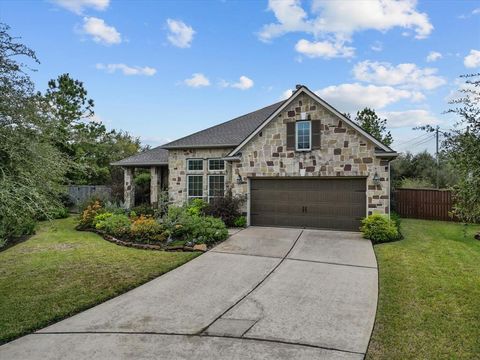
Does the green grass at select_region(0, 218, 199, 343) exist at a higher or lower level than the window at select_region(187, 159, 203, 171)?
lower

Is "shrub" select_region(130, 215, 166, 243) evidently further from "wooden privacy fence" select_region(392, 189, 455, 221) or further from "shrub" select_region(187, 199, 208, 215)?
"wooden privacy fence" select_region(392, 189, 455, 221)

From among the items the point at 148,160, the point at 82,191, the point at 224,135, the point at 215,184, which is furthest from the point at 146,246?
the point at 82,191

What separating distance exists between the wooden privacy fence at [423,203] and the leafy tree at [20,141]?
17.7 meters

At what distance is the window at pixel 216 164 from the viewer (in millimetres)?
15672

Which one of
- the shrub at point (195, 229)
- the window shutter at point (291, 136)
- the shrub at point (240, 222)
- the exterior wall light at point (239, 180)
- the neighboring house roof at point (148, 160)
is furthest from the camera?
the neighboring house roof at point (148, 160)

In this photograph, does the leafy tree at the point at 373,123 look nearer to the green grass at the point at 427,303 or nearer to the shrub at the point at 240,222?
the shrub at the point at 240,222

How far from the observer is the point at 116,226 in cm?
1198

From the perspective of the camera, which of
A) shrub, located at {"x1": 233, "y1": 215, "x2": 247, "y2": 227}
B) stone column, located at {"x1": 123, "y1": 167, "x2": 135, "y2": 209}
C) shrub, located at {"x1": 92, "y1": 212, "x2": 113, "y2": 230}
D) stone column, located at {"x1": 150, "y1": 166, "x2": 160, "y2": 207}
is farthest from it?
stone column, located at {"x1": 123, "y1": 167, "x2": 135, "y2": 209}

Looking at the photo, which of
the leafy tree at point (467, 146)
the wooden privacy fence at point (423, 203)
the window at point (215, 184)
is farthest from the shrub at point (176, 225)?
the wooden privacy fence at point (423, 203)

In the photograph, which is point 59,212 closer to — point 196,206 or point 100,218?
point 100,218

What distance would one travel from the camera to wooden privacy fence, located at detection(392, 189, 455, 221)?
1661 centimetres

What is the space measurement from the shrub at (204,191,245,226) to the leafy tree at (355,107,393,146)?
15237 mm

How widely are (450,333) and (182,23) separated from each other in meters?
13.6

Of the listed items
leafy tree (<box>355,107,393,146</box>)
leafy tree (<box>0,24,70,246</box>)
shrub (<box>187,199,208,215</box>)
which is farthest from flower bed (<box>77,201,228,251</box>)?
leafy tree (<box>355,107,393,146</box>)
